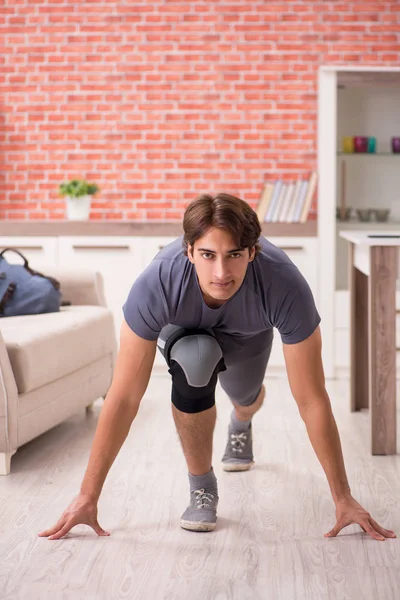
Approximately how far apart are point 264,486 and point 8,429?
2.79ft

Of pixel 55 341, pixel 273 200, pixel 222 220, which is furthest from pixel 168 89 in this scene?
pixel 222 220

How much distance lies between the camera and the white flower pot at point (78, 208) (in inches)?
202

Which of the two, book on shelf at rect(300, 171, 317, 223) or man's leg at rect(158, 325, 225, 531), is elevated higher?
book on shelf at rect(300, 171, 317, 223)

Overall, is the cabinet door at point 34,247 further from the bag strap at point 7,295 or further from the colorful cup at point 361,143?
the colorful cup at point 361,143

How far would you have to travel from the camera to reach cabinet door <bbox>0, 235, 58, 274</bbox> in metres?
4.98

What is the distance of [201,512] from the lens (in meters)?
2.29

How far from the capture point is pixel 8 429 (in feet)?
9.24

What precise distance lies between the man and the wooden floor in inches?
3.7

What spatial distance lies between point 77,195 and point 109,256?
1.45ft

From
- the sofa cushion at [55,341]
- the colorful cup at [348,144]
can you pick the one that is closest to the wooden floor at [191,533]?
the sofa cushion at [55,341]

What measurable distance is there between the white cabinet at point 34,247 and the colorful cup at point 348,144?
69.6 inches

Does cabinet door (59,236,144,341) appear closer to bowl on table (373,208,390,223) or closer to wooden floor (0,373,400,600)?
bowl on table (373,208,390,223)

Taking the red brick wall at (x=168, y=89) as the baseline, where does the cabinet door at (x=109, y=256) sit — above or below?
below

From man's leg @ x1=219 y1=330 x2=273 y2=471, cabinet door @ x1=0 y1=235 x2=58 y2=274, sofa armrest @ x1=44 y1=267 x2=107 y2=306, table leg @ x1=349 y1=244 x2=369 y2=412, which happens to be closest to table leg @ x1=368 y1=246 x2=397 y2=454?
man's leg @ x1=219 y1=330 x2=273 y2=471
